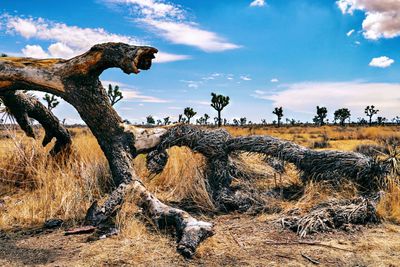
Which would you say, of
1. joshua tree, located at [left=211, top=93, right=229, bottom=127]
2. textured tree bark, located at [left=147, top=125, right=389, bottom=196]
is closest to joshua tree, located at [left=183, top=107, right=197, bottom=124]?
joshua tree, located at [left=211, top=93, right=229, bottom=127]

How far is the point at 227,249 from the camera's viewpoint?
4438 mm

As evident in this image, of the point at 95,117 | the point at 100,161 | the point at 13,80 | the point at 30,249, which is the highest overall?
the point at 13,80

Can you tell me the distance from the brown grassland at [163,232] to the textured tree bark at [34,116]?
38 cm

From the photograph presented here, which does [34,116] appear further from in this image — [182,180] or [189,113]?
[189,113]

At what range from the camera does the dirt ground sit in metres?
4.09

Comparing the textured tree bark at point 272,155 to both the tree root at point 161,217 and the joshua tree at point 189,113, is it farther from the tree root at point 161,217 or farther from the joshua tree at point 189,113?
the joshua tree at point 189,113

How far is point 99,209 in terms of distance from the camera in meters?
5.19

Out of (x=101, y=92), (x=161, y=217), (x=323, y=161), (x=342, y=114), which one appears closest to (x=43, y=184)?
(x=101, y=92)

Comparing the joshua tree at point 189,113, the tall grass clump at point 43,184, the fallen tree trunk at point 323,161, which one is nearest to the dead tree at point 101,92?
the tall grass clump at point 43,184

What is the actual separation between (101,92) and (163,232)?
2266mm

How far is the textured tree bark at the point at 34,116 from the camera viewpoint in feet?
25.2

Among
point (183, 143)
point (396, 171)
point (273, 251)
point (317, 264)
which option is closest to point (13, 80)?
point (183, 143)

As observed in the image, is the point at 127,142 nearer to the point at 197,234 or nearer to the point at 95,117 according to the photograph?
the point at 95,117

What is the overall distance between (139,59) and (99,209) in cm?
194
